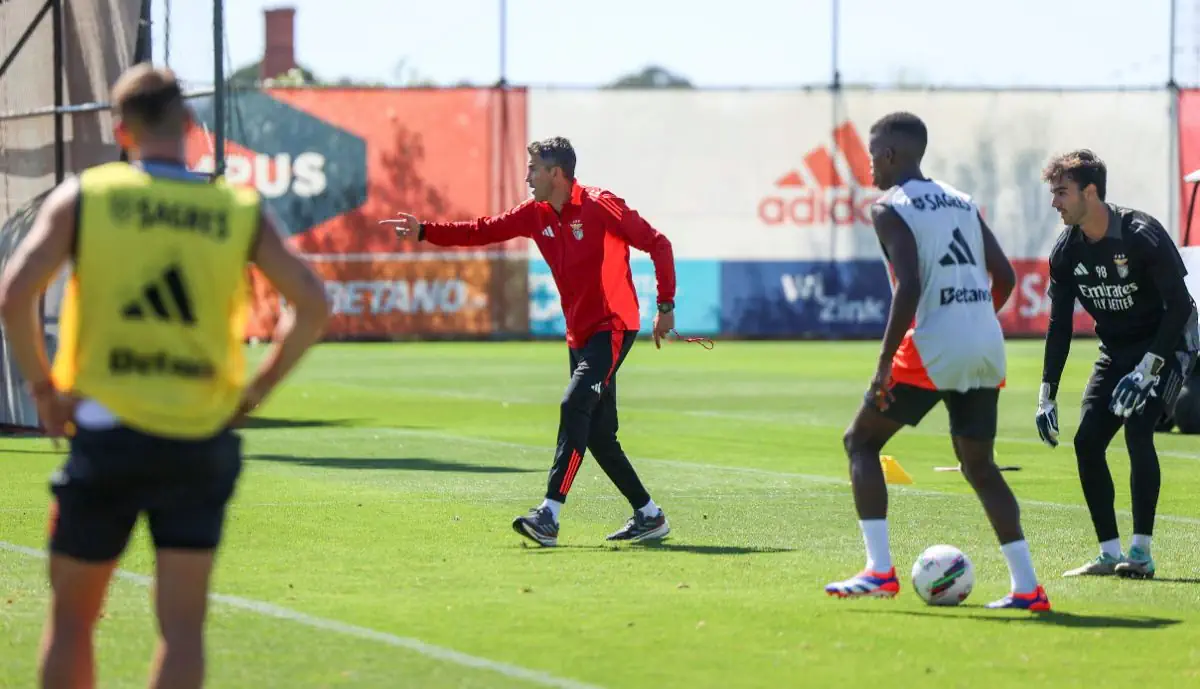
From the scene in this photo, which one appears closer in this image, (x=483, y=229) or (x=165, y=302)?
(x=165, y=302)

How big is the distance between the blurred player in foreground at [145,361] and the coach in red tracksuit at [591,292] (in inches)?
223

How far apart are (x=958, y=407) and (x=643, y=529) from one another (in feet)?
9.84

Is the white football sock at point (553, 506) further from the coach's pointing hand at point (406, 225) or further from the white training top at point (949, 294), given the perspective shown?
the white training top at point (949, 294)

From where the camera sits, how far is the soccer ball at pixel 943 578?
8.68m

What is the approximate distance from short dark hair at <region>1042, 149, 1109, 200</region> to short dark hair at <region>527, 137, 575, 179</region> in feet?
8.49

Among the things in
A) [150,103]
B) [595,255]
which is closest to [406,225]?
[595,255]

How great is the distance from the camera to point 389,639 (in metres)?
7.83

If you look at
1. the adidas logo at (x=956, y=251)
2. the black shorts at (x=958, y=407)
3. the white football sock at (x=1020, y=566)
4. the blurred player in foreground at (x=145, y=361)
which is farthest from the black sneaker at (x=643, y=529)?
the blurred player in foreground at (x=145, y=361)

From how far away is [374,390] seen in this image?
83.7 feet

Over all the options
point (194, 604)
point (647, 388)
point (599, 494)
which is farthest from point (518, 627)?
point (647, 388)

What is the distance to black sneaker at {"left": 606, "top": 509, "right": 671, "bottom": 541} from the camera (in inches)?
436

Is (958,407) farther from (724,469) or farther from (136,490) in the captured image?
(724,469)

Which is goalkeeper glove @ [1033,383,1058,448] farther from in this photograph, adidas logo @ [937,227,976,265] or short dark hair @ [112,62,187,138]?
short dark hair @ [112,62,187,138]

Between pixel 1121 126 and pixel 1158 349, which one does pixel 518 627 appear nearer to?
pixel 1158 349
